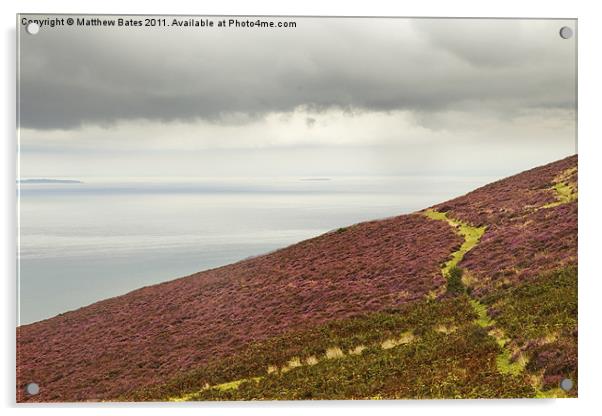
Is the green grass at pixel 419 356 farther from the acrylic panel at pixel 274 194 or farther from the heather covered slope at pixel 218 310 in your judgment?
the heather covered slope at pixel 218 310

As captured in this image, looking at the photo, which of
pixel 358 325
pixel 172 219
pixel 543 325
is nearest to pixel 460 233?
pixel 543 325

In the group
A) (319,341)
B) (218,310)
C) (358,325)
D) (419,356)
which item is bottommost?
(419,356)

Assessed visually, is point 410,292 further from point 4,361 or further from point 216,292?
point 4,361

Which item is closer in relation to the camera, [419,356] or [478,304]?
[419,356]

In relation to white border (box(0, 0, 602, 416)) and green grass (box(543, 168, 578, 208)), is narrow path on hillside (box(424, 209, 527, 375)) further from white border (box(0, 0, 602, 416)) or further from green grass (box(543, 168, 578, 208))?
green grass (box(543, 168, 578, 208))

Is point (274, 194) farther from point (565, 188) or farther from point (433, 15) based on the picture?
point (565, 188)

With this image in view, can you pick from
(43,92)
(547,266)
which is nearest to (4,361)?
(43,92)

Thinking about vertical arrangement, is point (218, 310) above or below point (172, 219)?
below
